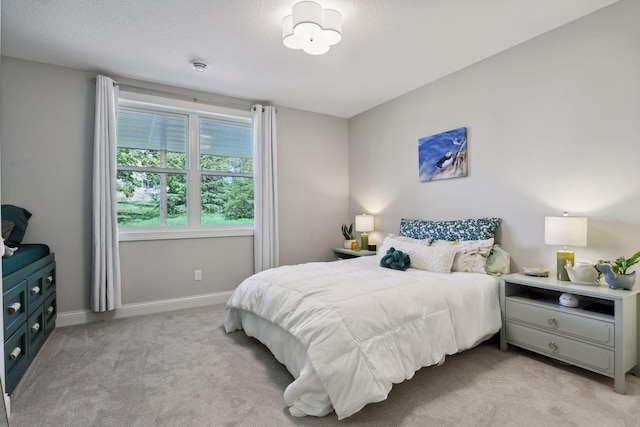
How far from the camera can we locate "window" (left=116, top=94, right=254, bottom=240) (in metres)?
3.56

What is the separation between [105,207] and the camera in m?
3.23

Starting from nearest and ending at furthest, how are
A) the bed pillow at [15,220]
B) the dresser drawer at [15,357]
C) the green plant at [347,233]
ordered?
1. the dresser drawer at [15,357]
2. the bed pillow at [15,220]
3. the green plant at [347,233]

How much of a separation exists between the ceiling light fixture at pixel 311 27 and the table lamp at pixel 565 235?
6.68 feet

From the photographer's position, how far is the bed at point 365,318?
171cm

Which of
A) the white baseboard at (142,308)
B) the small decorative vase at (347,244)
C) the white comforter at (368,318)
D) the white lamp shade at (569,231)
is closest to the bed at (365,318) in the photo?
the white comforter at (368,318)

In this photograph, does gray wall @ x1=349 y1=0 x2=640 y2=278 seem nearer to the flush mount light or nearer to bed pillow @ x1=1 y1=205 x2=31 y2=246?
the flush mount light

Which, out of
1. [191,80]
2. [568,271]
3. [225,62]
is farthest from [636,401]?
[191,80]

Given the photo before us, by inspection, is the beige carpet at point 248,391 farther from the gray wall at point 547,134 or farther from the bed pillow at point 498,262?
the gray wall at point 547,134

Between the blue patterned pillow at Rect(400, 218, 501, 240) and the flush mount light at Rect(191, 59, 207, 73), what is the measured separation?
266 cm

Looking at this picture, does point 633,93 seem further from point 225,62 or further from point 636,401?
point 225,62

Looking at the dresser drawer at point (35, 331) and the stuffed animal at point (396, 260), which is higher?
the stuffed animal at point (396, 260)

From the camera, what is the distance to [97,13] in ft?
7.68

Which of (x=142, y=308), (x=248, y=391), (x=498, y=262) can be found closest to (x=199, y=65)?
(x=142, y=308)

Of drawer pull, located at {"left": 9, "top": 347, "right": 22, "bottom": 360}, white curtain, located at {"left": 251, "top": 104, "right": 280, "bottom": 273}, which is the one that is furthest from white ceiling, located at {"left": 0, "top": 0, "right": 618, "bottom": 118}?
drawer pull, located at {"left": 9, "top": 347, "right": 22, "bottom": 360}
